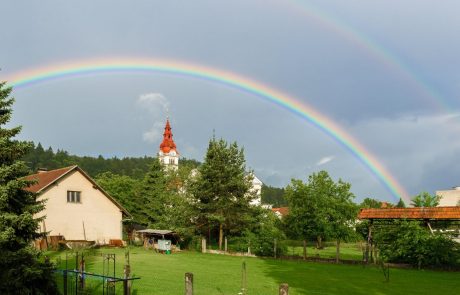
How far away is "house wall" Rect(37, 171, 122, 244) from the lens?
40375 mm

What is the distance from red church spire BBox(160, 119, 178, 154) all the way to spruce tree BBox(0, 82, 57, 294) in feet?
460

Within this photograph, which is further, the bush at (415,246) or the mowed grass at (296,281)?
the bush at (415,246)

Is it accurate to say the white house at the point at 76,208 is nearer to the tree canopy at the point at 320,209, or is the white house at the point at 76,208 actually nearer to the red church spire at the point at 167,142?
the tree canopy at the point at 320,209

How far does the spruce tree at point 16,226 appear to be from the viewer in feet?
44.0

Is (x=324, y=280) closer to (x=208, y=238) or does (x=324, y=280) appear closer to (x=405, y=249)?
(x=405, y=249)

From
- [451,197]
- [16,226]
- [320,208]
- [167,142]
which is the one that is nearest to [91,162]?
[167,142]

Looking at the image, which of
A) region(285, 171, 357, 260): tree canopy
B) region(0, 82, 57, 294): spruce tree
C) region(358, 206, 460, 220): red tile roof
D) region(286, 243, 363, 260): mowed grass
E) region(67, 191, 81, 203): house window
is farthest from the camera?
region(67, 191, 81, 203): house window

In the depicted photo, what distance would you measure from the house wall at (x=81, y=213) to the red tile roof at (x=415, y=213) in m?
24.7

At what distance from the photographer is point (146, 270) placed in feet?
77.3

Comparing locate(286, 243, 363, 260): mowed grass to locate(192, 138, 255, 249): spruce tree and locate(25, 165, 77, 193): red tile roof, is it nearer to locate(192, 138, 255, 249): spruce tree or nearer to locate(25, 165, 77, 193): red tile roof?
locate(192, 138, 255, 249): spruce tree

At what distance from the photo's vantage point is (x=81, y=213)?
4269 cm

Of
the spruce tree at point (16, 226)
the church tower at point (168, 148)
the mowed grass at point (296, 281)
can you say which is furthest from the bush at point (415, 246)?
the church tower at point (168, 148)

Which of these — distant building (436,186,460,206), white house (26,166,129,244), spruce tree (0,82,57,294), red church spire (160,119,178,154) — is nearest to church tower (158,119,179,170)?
red church spire (160,119,178,154)

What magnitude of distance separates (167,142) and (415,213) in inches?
5190
